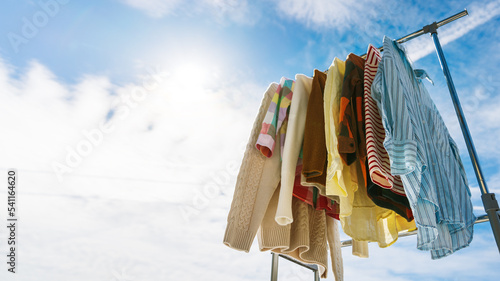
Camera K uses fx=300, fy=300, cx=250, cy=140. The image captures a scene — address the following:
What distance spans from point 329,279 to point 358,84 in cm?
88

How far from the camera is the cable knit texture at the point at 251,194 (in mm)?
1194

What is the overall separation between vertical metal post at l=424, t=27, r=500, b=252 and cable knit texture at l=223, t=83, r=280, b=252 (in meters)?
0.74

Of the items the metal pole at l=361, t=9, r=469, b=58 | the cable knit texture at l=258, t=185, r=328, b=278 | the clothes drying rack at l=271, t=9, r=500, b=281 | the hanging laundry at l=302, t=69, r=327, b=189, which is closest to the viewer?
the clothes drying rack at l=271, t=9, r=500, b=281

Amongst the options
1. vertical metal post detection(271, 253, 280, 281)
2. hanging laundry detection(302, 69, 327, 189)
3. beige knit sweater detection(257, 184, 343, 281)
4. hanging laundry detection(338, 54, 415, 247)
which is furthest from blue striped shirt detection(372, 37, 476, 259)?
vertical metal post detection(271, 253, 280, 281)

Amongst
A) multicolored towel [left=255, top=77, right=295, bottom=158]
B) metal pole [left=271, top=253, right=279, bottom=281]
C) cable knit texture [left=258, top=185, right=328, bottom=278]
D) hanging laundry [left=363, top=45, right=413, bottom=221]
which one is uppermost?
multicolored towel [left=255, top=77, right=295, bottom=158]

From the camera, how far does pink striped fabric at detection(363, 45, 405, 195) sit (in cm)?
95

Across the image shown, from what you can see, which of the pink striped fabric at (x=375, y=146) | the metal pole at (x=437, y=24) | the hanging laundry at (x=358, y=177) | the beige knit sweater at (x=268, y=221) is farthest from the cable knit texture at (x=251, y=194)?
the metal pole at (x=437, y=24)

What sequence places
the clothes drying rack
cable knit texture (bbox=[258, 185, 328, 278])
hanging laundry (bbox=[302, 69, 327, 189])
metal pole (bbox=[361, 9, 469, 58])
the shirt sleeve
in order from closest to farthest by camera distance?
the shirt sleeve, the clothes drying rack, hanging laundry (bbox=[302, 69, 327, 189]), cable knit texture (bbox=[258, 185, 328, 278]), metal pole (bbox=[361, 9, 469, 58])

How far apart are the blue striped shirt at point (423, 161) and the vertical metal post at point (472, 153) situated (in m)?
0.07

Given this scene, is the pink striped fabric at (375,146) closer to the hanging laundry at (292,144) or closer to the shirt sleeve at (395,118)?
the shirt sleeve at (395,118)

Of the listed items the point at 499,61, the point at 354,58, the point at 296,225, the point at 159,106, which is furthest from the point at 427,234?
the point at 159,106

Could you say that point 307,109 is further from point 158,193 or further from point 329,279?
point 158,193

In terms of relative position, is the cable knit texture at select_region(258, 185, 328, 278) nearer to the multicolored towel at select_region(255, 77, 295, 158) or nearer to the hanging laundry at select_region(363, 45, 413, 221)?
the multicolored towel at select_region(255, 77, 295, 158)

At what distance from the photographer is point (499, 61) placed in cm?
198
